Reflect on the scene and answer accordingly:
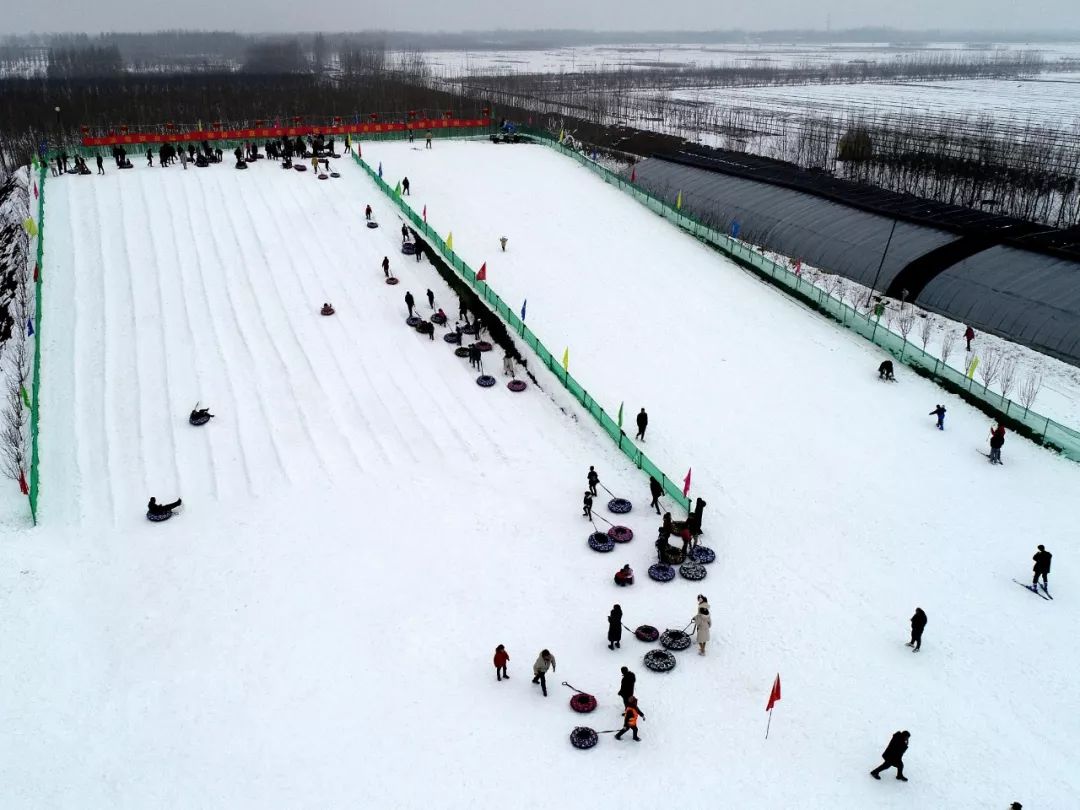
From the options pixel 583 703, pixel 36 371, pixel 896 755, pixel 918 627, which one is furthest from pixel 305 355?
pixel 896 755

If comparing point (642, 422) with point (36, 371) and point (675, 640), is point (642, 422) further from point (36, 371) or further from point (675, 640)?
point (36, 371)

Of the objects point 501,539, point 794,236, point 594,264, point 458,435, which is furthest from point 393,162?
point 501,539

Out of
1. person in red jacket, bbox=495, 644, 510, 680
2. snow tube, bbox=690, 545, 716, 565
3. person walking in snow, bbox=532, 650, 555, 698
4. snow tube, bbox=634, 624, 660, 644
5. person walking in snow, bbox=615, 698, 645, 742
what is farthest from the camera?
snow tube, bbox=690, 545, 716, 565

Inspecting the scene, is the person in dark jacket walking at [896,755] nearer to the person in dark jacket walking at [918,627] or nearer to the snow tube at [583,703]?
the person in dark jacket walking at [918,627]

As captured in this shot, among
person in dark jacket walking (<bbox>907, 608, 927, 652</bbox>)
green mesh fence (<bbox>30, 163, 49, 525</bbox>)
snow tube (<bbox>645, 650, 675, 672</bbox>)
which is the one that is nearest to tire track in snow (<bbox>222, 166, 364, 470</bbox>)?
green mesh fence (<bbox>30, 163, 49, 525</bbox>)

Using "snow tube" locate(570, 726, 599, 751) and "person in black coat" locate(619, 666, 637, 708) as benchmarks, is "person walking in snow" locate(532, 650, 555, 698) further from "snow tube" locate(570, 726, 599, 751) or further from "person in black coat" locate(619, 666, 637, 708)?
"person in black coat" locate(619, 666, 637, 708)

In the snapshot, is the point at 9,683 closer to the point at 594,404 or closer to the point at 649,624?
the point at 649,624

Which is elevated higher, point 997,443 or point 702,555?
point 997,443

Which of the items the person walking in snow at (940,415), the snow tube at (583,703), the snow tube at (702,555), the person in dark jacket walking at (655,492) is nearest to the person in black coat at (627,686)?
the snow tube at (583,703)
